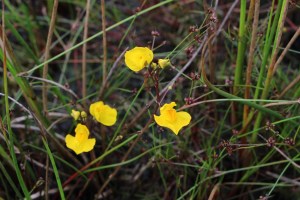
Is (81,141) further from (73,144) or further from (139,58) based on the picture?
(139,58)

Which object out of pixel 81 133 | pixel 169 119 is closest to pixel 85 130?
pixel 81 133

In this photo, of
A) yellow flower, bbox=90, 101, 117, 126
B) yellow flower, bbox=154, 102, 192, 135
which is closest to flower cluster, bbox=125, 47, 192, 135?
yellow flower, bbox=154, 102, 192, 135

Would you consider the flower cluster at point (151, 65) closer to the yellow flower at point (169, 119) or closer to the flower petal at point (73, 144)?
the yellow flower at point (169, 119)

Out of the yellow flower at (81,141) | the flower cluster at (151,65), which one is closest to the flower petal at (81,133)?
the yellow flower at (81,141)

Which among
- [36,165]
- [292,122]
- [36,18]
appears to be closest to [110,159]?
[36,165]

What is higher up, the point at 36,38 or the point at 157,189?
the point at 36,38

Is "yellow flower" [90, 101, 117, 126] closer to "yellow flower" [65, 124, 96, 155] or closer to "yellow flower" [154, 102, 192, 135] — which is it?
"yellow flower" [65, 124, 96, 155]

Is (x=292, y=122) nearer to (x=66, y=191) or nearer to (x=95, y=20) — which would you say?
(x=66, y=191)
